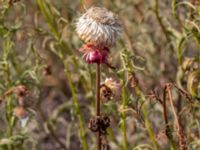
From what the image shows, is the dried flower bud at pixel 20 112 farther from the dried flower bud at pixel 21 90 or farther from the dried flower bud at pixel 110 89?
the dried flower bud at pixel 110 89

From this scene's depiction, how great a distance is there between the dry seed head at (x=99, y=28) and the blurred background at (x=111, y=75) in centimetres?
15

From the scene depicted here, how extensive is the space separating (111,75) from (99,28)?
0.59 meters

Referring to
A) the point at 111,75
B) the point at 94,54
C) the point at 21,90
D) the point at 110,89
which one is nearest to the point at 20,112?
the point at 21,90

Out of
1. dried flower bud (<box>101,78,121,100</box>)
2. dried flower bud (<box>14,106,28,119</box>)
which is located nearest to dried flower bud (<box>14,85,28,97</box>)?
dried flower bud (<box>14,106,28,119</box>)

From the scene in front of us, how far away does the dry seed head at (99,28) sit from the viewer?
2.01 metres

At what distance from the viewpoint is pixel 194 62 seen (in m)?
2.94

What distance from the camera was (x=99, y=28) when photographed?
2014 mm

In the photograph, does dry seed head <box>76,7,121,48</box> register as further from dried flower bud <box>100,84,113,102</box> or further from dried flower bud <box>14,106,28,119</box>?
dried flower bud <box>14,106,28,119</box>

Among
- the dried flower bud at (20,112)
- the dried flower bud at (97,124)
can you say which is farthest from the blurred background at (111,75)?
the dried flower bud at (97,124)

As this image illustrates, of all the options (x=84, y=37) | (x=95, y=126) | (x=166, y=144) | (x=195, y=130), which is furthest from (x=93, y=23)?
(x=166, y=144)

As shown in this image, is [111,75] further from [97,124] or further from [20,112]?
[97,124]

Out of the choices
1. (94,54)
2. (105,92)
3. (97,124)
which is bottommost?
(97,124)

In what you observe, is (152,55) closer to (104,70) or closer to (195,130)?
(195,130)

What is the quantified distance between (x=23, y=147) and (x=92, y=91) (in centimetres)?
59
